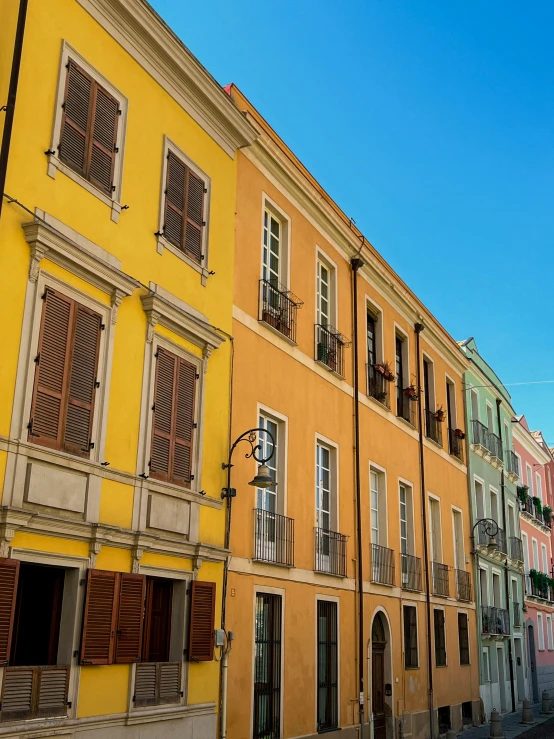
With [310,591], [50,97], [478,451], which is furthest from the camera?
[478,451]

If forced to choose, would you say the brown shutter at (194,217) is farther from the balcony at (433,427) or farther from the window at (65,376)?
the balcony at (433,427)

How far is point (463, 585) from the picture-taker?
996 inches

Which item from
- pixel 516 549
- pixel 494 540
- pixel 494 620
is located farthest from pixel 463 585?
pixel 516 549

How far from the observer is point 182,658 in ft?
38.3

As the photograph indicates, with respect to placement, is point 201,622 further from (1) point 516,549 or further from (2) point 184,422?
(1) point 516,549

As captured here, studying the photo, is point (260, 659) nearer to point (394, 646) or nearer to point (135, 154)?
point (394, 646)

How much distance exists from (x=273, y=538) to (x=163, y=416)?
3805mm

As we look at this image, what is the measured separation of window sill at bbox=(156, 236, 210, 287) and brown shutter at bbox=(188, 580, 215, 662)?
4.75 metres

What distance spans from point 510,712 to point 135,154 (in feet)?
82.2

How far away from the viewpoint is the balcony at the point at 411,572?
20.5m

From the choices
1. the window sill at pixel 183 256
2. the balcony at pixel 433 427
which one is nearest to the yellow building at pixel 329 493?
the balcony at pixel 433 427

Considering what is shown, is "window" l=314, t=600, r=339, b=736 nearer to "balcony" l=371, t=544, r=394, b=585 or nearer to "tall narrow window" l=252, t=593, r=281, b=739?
"tall narrow window" l=252, t=593, r=281, b=739

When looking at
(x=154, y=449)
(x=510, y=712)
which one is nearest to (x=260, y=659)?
(x=154, y=449)

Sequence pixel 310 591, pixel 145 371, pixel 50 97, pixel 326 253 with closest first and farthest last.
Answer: pixel 50 97 < pixel 145 371 < pixel 310 591 < pixel 326 253
